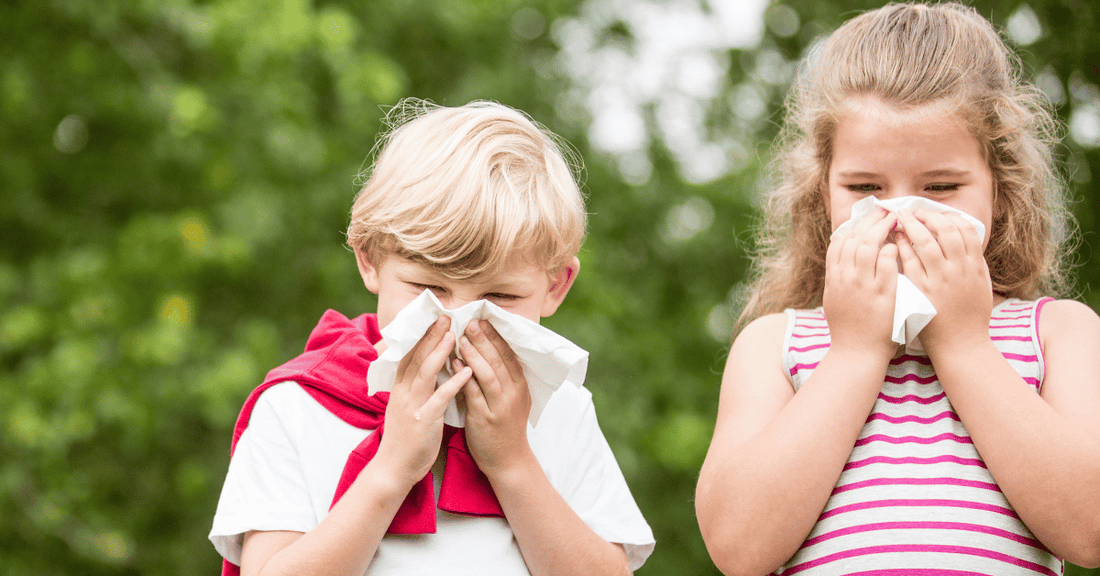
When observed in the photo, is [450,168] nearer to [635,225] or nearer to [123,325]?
[123,325]

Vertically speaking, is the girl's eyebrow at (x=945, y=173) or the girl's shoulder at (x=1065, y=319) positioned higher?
the girl's eyebrow at (x=945, y=173)

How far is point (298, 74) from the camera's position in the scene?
6.54 m

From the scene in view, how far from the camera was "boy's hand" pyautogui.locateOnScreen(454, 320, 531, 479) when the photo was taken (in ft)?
6.34

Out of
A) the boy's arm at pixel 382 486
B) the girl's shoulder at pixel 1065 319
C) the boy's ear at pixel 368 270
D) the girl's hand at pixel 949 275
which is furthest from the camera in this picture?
the boy's ear at pixel 368 270

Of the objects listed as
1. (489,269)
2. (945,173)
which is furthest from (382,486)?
(945,173)

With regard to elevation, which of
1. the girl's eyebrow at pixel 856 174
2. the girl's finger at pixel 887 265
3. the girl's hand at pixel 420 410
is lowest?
the girl's hand at pixel 420 410

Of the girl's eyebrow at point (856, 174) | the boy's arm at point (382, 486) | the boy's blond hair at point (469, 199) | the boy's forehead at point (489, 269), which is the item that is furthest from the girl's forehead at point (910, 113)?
the boy's arm at point (382, 486)

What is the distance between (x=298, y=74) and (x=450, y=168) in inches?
190

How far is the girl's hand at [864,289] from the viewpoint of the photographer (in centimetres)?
194

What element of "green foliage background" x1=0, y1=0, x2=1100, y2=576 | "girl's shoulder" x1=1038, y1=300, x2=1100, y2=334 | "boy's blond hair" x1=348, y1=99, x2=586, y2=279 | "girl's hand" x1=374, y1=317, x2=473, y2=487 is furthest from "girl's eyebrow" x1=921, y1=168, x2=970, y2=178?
"green foliage background" x1=0, y1=0, x2=1100, y2=576

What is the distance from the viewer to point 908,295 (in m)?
1.92

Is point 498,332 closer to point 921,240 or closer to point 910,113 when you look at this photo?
point 921,240

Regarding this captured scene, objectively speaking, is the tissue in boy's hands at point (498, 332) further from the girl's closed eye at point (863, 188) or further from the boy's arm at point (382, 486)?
the girl's closed eye at point (863, 188)

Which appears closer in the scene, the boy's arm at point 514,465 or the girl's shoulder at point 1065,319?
the boy's arm at point 514,465
